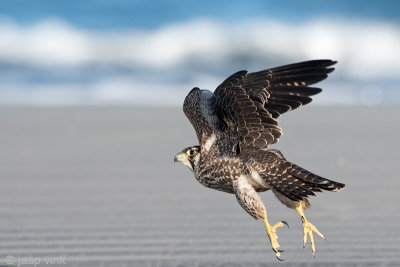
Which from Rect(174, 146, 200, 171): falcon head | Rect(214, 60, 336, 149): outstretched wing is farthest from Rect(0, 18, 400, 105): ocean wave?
Rect(214, 60, 336, 149): outstretched wing

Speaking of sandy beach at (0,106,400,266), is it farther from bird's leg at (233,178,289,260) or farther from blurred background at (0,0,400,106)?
blurred background at (0,0,400,106)

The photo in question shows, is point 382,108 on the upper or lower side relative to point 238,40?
lower

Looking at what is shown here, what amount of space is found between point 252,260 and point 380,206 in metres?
2.30

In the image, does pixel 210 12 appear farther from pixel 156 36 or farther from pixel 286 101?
pixel 286 101

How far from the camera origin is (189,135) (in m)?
12.2

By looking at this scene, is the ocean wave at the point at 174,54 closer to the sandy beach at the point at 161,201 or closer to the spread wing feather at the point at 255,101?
the sandy beach at the point at 161,201

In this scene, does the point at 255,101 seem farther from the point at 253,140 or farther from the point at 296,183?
the point at 296,183

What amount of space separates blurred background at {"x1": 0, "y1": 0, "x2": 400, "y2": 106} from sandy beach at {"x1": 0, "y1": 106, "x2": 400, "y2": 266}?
521cm

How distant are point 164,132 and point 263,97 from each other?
19.8 ft

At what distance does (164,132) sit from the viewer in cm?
1255

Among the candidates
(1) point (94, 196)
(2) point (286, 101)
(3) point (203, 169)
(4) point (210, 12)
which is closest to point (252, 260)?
(3) point (203, 169)

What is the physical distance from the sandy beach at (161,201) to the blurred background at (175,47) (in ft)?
17.1

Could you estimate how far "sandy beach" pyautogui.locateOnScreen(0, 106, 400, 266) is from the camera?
6.12 metres

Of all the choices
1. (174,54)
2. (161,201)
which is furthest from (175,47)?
(161,201)
